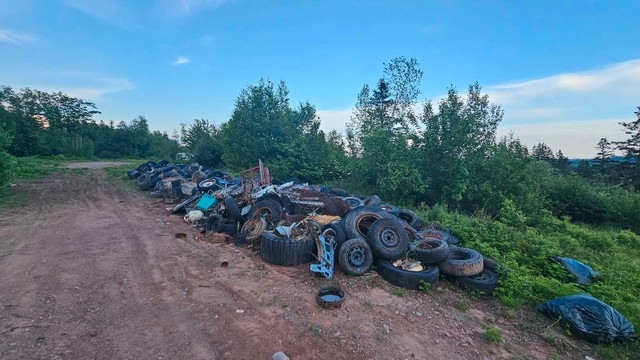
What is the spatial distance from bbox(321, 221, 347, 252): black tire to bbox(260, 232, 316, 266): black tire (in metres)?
0.45

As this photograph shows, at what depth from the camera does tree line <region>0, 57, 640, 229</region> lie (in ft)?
41.8

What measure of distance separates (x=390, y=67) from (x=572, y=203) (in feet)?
46.2

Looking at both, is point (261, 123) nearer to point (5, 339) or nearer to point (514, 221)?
point (514, 221)

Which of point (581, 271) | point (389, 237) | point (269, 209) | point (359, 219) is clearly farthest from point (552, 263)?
point (269, 209)

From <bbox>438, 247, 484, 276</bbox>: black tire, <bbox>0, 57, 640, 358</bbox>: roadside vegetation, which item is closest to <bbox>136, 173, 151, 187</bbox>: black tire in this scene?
<bbox>0, 57, 640, 358</bbox>: roadside vegetation

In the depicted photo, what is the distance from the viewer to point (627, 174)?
21.2m

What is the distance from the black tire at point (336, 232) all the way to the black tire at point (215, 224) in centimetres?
330

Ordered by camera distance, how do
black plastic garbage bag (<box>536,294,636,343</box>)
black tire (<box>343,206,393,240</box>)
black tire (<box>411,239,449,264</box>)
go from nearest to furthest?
black plastic garbage bag (<box>536,294,636,343</box>) < black tire (<box>411,239,449,264</box>) < black tire (<box>343,206,393,240</box>)

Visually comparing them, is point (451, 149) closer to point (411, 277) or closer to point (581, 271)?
point (581, 271)

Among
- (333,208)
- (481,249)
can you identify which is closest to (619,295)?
(481,249)

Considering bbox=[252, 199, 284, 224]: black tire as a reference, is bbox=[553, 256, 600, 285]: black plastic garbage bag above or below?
below

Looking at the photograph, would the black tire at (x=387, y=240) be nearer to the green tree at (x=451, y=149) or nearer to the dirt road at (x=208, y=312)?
the dirt road at (x=208, y=312)

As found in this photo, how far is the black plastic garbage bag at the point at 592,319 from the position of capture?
3543 mm

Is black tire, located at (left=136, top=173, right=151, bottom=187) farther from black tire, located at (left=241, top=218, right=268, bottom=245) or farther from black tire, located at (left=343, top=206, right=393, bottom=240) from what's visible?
black tire, located at (left=343, top=206, right=393, bottom=240)
